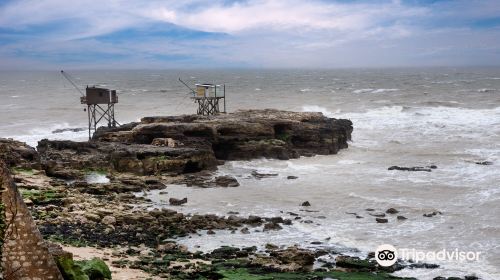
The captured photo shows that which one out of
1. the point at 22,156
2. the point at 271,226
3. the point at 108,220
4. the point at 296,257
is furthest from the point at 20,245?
the point at 22,156

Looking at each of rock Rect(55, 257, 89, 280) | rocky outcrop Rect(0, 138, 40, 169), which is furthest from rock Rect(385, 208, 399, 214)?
rocky outcrop Rect(0, 138, 40, 169)

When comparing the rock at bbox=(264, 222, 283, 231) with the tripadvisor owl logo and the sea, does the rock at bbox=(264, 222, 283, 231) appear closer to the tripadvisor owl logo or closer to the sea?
the sea

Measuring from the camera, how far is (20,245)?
34.5ft

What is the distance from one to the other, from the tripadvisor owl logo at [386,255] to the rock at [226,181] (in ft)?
38.2

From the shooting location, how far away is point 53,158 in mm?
31984

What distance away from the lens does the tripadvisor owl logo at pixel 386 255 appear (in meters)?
17.7

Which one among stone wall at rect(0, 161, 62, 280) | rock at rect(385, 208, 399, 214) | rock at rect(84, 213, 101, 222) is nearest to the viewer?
stone wall at rect(0, 161, 62, 280)

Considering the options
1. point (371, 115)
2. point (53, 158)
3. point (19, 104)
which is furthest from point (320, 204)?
point (19, 104)

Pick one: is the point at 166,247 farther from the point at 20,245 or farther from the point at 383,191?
the point at 383,191

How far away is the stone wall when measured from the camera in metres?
10.4

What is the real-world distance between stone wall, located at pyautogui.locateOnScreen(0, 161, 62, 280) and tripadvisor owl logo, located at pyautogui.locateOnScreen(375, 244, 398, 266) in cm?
1036

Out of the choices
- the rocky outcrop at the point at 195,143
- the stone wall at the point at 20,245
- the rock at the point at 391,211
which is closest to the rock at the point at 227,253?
the rock at the point at 391,211

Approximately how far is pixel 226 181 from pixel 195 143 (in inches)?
253

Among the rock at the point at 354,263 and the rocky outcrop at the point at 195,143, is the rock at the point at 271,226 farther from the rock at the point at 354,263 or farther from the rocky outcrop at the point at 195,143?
the rocky outcrop at the point at 195,143
